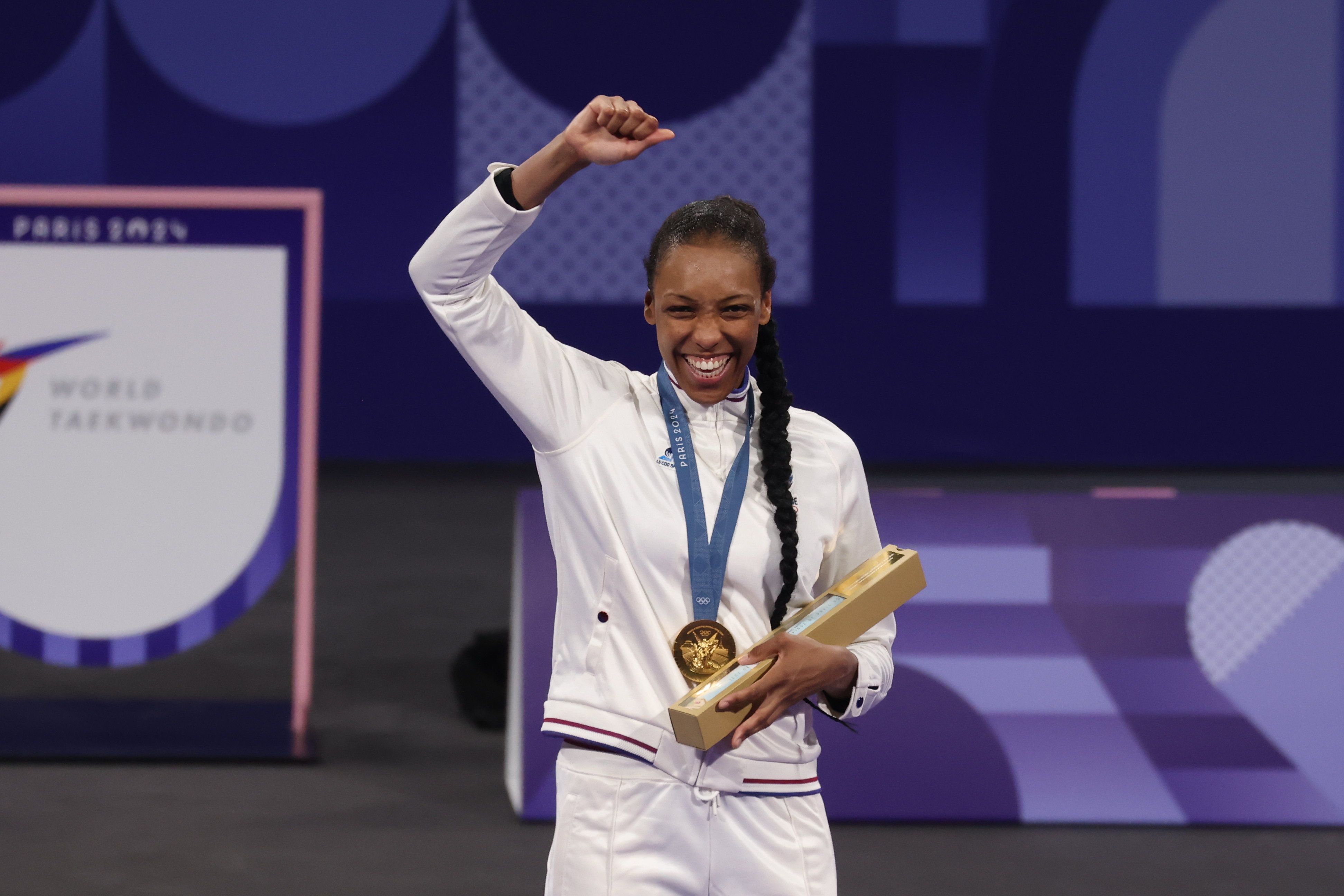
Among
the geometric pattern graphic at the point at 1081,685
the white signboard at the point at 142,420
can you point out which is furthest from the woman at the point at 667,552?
the white signboard at the point at 142,420

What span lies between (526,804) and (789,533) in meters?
2.44

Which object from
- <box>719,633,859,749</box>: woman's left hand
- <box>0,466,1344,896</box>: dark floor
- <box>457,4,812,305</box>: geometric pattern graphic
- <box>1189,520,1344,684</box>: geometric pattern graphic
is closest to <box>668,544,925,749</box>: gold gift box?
<box>719,633,859,749</box>: woman's left hand

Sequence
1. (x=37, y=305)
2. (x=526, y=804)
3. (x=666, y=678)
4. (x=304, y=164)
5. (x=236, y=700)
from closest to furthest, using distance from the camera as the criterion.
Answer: (x=666, y=678) → (x=526, y=804) → (x=37, y=305) → (x=236, y=700) → (x=304, y=164)

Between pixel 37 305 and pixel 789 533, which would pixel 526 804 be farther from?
pixel 789 533

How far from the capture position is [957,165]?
1074 cm

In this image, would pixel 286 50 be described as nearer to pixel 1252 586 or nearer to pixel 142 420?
pixel 142 420

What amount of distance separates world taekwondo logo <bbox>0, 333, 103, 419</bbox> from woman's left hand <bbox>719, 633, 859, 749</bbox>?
11.9 feet

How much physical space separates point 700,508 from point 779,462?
11 centimetres

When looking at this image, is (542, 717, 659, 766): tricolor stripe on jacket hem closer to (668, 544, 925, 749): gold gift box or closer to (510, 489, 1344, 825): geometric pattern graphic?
(668, 544, 925, 749): gold gift box

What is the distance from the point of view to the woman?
1799mm

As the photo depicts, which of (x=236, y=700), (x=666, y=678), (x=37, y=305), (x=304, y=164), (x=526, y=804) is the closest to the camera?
(x=666, y=678)

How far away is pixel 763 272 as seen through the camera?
189cm

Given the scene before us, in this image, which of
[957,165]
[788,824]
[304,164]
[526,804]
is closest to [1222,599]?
[526,804]

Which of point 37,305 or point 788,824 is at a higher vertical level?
point 37,305
